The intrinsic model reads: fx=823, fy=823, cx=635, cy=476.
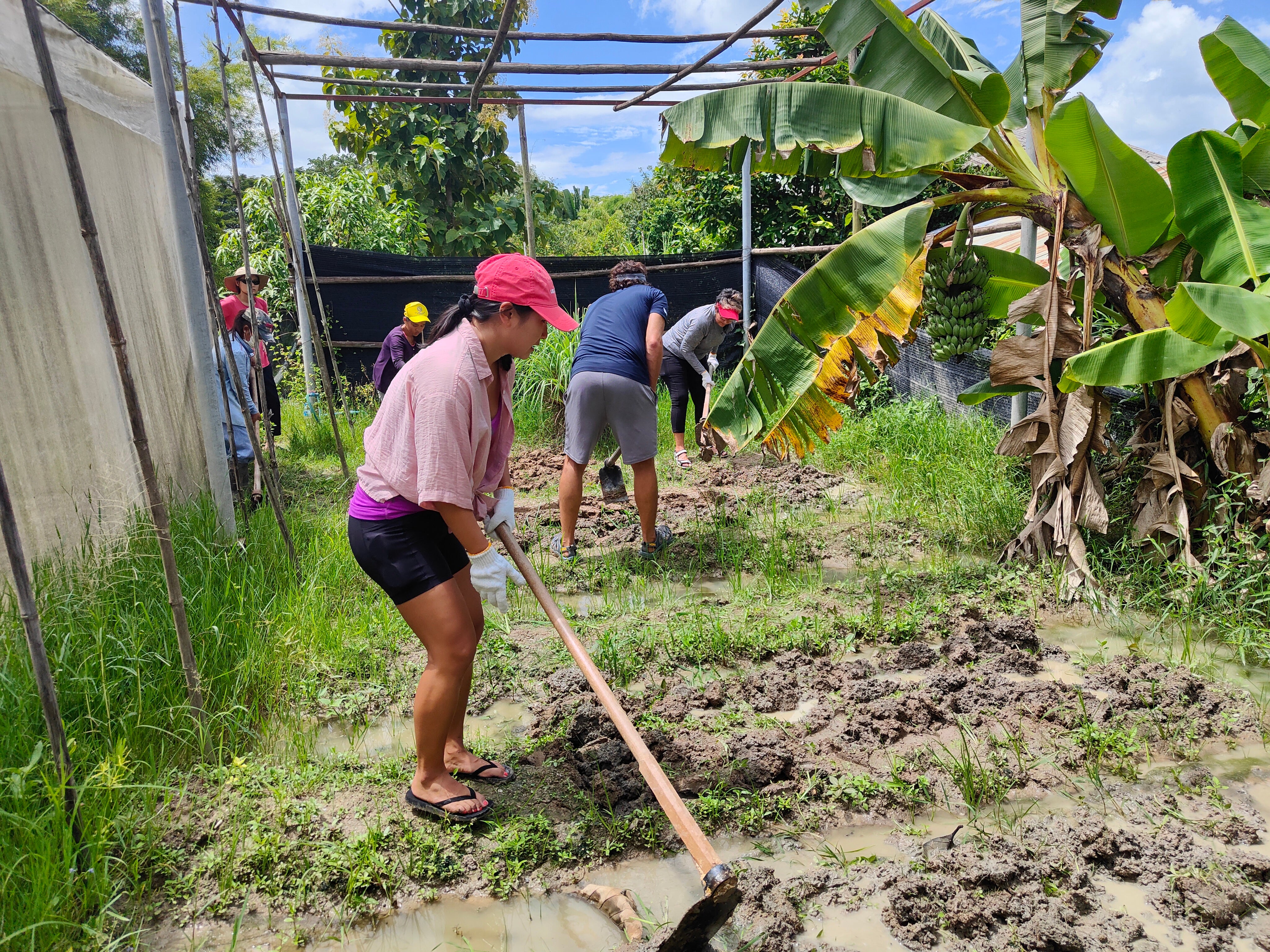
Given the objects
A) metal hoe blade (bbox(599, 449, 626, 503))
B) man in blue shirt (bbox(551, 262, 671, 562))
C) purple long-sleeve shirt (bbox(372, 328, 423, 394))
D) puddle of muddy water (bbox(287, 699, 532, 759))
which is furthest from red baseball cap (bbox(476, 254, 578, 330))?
purple long-sleeve shirt (bbox(372, 328, 423, 394))

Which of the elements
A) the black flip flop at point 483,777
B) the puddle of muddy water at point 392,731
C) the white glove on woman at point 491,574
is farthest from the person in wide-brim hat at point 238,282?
the black flip flop at point 483,777

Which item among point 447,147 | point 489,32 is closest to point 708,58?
point 489,32

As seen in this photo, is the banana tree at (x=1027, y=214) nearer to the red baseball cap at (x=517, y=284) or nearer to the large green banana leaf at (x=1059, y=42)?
the large green banana leaf at (x=1059, y=42)

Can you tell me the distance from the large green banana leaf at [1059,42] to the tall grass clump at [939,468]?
2.32 meters

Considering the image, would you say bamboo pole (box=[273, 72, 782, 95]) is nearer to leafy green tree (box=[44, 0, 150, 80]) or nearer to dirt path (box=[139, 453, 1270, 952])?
dirt path (box=[139, 453, 1270, 952])

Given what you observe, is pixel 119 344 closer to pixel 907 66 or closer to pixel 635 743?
pixel 635 743

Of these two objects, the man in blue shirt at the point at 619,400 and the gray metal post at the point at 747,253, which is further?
the gray metal post at the point at 747,253

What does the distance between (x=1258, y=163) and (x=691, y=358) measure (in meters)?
4.32

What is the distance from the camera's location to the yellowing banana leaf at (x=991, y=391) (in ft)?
14.7

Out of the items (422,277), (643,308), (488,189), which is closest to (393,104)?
(488,189)

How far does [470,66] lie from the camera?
5750 mm

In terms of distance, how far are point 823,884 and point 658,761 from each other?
0.82 m

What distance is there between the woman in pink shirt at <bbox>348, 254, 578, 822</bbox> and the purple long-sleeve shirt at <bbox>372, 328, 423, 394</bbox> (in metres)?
4.90

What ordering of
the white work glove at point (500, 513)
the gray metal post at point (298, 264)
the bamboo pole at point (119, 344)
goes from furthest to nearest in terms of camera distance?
the gray metal post at point (298, 264), the white work glove at point (500, 513), the bamboo pole at point (119, 344)
